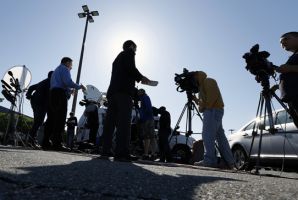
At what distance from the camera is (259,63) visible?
533 centimetres

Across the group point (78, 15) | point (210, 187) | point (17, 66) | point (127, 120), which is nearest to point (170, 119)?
point (17, 66)

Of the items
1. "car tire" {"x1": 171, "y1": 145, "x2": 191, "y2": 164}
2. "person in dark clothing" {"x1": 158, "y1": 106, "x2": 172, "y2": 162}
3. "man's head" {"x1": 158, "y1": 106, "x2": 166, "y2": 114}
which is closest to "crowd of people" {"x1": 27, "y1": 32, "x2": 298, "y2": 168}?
"person in dark clothing" {"x1": 158, "y1": 106, "x2": 172, "y2": 162}

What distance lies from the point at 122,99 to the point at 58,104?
230 cm

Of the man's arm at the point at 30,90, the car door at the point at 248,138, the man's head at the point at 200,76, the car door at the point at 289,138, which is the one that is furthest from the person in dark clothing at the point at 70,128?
the man's head at the point at 200,76

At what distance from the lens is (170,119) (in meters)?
10.9

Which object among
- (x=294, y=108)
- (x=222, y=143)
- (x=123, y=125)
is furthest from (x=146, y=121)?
(x=294, y=108)

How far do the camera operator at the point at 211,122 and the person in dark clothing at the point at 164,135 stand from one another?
3.53 meters

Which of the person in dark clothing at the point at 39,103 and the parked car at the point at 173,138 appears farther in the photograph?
the parked car at the point at 173,138

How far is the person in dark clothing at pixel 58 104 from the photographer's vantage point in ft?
24.4

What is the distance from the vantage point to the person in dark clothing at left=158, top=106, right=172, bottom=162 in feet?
33.9

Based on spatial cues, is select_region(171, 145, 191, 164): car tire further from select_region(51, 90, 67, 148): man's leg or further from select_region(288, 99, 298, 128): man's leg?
select_region(288, 99, 298, 128): man's leg

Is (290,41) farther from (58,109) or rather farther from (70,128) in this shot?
(70,128)

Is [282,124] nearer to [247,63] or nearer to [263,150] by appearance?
[263,150]

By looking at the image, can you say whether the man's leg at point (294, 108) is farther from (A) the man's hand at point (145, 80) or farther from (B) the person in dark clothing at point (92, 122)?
(B) the person in dark clothing at point (92, 122)
